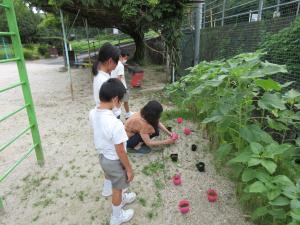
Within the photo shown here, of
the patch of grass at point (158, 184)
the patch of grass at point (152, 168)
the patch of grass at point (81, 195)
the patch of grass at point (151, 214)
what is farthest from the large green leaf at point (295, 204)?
the patch of grass at point (81, 195)

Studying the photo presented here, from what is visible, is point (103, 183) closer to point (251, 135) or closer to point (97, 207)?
point (97, 207)

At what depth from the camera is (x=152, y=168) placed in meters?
2.82

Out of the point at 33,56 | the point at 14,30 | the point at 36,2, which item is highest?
the point at 36,2

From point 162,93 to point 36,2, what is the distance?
380cm

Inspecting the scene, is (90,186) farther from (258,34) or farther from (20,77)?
(258,34)

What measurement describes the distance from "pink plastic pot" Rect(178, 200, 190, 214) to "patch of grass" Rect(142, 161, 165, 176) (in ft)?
1.98

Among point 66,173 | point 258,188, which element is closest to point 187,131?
point 66,173

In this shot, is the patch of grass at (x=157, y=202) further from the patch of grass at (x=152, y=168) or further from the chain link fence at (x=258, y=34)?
the chain link fence at (x=258, y=34)

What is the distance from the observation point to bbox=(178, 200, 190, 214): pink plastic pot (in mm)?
2102

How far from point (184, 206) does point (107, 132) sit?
101cm

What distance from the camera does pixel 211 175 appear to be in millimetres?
2629

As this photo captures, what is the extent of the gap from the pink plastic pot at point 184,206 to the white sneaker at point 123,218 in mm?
415

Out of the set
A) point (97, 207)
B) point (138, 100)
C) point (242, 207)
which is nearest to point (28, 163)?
point (97, 207)

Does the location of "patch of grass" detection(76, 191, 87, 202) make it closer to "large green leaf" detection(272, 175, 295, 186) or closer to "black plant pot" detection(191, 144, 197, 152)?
"black plant pot" detection(191, 144, 197, 152)
